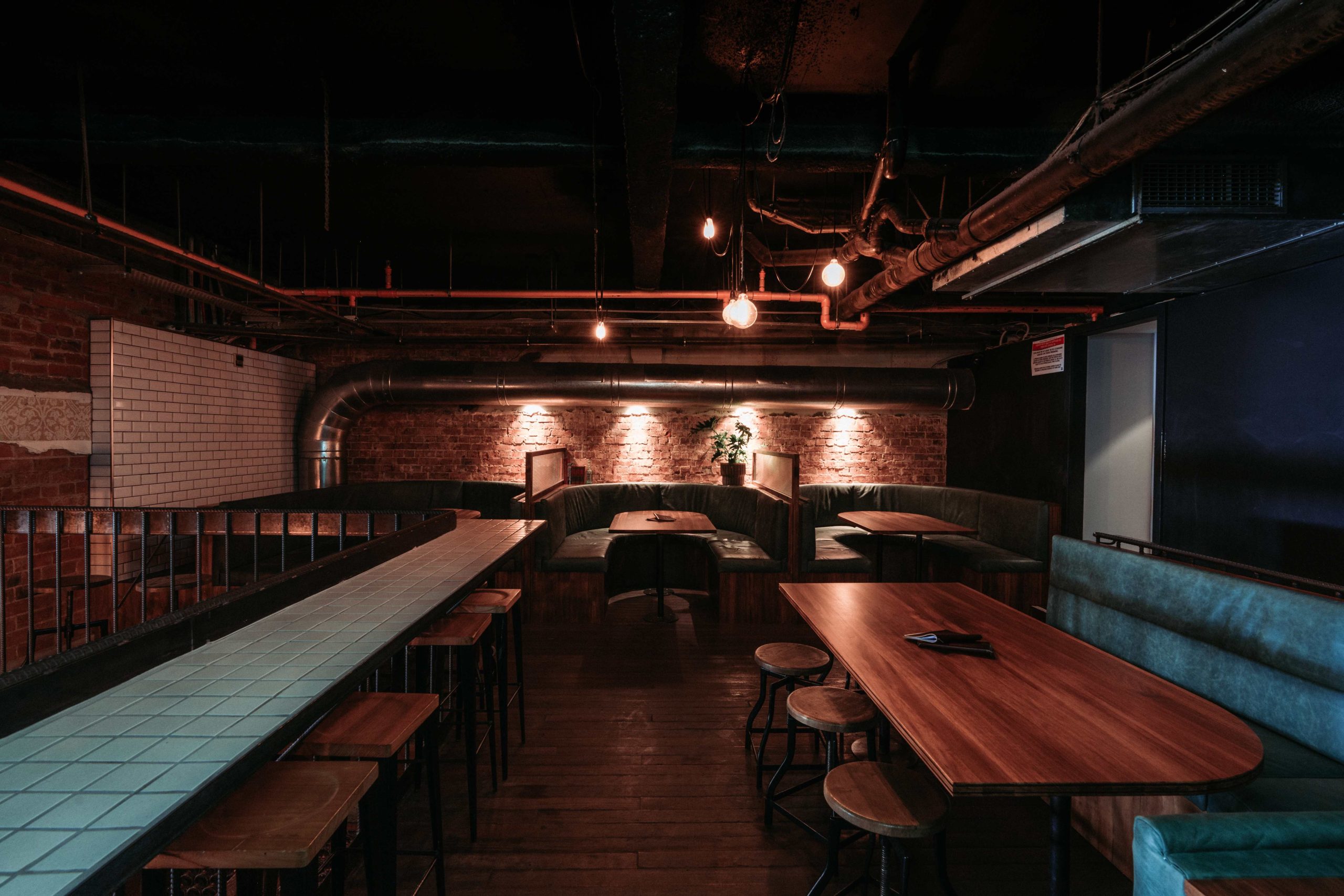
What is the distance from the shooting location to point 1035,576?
481 cm

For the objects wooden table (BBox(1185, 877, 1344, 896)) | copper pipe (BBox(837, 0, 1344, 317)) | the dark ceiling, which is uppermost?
the dark ceiling

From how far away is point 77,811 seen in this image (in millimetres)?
758

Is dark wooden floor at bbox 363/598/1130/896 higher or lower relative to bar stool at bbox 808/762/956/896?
lower

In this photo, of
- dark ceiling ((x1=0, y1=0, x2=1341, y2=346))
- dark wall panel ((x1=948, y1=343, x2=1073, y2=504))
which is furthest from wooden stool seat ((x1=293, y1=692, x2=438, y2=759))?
dark wall panel ((x1=948, y1=343, x2=1073, y2=504))

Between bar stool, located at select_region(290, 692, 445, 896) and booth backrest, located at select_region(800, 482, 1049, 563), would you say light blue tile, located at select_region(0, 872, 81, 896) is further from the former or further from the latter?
booth backrest, located at select_region(800, 482, 1049, 563)

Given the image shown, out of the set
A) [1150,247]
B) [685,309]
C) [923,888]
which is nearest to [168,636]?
[923,888]

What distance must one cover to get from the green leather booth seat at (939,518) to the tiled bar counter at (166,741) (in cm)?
380

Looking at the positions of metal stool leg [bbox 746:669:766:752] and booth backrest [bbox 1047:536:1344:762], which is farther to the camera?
metal stool leg [bbox 746:669:766:752]

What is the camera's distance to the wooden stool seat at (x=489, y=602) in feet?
8.09

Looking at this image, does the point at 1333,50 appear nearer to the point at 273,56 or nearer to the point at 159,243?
the point at 273,56

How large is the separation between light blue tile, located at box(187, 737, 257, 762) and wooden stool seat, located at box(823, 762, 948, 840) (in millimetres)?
1309

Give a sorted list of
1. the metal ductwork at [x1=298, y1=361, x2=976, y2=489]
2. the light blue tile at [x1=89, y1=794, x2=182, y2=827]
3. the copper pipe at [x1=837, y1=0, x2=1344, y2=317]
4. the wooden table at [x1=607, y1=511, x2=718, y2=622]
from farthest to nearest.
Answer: the metal ductwork at [x1=298, y1=361, x2=976, y2=489], the wooden table at [x1=607, y1=511, x2=718, y2=622], the copper pipe at [x1=837, y1=0, x2=1344, y2=317], the light blue tile at [x1=89, y1=794, x2=182, y2=827]

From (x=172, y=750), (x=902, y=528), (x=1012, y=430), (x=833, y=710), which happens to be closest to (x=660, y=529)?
(x=902, y=528)

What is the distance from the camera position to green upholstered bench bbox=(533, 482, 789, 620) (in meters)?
4.74
